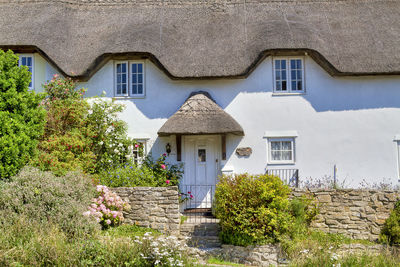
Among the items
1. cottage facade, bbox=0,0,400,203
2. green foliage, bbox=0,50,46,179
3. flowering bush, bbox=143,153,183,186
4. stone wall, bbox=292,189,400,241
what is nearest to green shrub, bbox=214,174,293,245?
stone wall, bbox=292,189,400,241

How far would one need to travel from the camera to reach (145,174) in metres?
11.5

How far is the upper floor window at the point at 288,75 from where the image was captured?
13234 mm

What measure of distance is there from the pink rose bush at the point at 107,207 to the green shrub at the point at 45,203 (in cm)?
29

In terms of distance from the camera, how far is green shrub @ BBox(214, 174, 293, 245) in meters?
8.95

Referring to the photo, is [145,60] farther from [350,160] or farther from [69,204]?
[350,160]

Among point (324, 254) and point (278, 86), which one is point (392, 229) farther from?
point (278, 86)

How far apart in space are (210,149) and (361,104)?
5.18 m

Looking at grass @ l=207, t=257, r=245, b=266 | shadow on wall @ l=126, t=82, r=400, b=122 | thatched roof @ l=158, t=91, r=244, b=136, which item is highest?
shadow on wall @ l=126, t=82, r=400, b=122

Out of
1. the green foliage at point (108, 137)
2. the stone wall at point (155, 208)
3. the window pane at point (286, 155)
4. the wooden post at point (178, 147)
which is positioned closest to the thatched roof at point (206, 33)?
the green foliage at point (108, 137)

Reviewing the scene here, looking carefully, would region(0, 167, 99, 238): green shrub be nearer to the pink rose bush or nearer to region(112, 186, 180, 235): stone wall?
the pink rose bush

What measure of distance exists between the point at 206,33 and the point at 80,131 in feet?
17.8

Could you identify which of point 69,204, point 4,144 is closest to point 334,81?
point 69,204

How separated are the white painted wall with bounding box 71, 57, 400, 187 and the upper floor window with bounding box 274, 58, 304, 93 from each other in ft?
0.74

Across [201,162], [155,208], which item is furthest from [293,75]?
[155,208]
